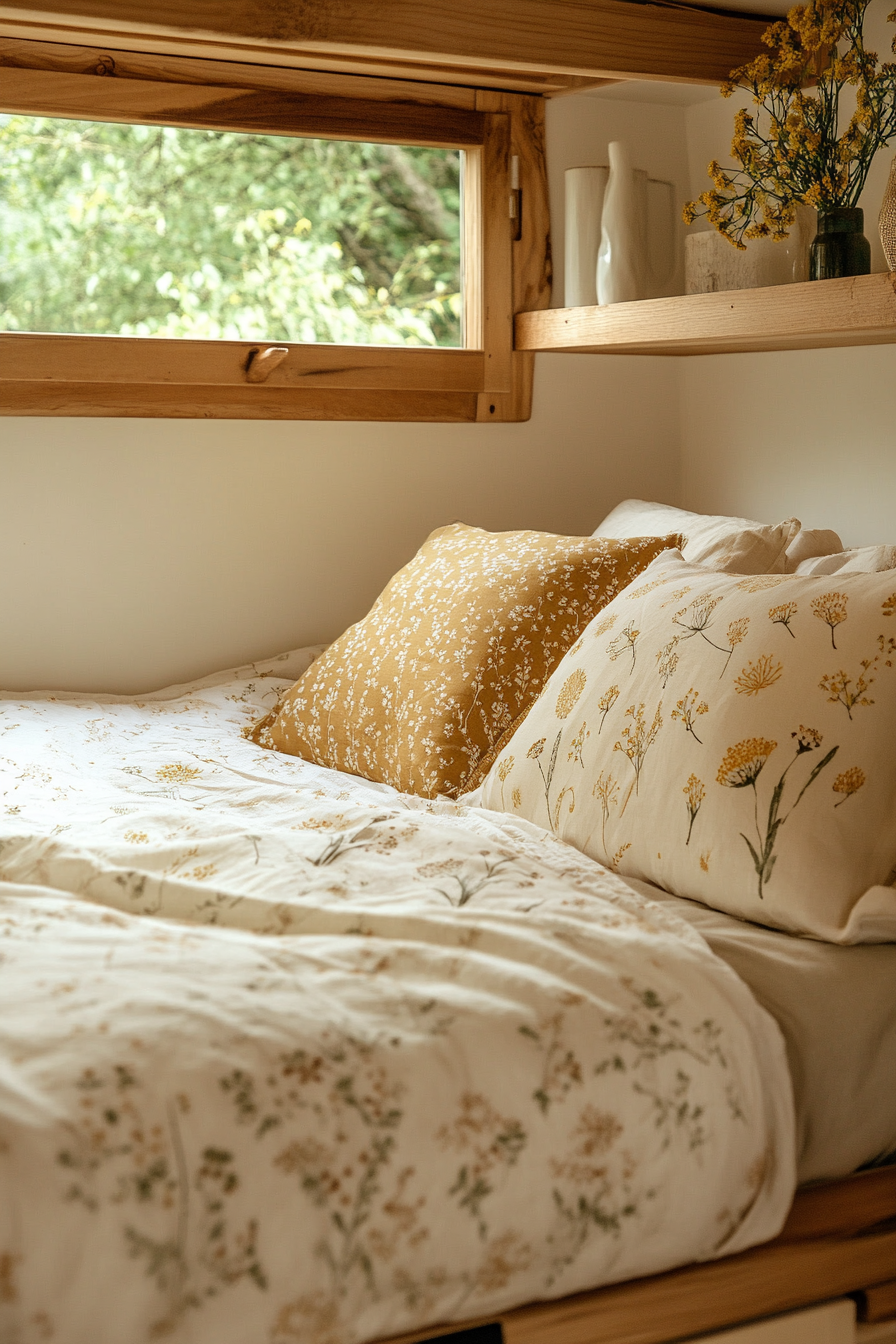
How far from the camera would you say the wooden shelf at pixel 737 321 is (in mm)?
1553

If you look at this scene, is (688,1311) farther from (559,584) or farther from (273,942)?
(559,584)

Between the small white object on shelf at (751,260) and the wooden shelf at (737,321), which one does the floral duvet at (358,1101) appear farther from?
the small white object on shelf at (751,260)

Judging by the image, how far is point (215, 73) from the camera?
2.16 metres

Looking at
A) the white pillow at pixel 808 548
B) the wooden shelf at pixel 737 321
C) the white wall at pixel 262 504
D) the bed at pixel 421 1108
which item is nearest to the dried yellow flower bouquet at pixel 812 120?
the wooden shelf at pixel 737 321

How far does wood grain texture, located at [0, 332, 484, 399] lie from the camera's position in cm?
207

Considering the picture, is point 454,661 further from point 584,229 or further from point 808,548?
point 584,229

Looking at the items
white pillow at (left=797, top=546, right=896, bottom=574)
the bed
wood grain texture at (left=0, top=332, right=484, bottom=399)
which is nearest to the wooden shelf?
wood grain texture at (left=0, top=332, right=484, bottom=399)

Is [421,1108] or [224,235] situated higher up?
[224,235]

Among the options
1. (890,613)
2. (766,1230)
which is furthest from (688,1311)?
(890,613)

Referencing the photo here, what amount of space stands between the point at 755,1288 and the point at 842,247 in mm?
1313

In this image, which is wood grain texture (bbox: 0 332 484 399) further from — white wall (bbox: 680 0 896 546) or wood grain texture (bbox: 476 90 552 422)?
white wall (bbox: 680 0 896 546)

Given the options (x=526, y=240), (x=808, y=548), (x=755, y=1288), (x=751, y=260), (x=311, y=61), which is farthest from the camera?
(x=526, y=240)

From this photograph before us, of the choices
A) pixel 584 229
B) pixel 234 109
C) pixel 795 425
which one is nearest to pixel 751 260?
pixel 795 425

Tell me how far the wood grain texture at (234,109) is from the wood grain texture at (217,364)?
14.9 inches
